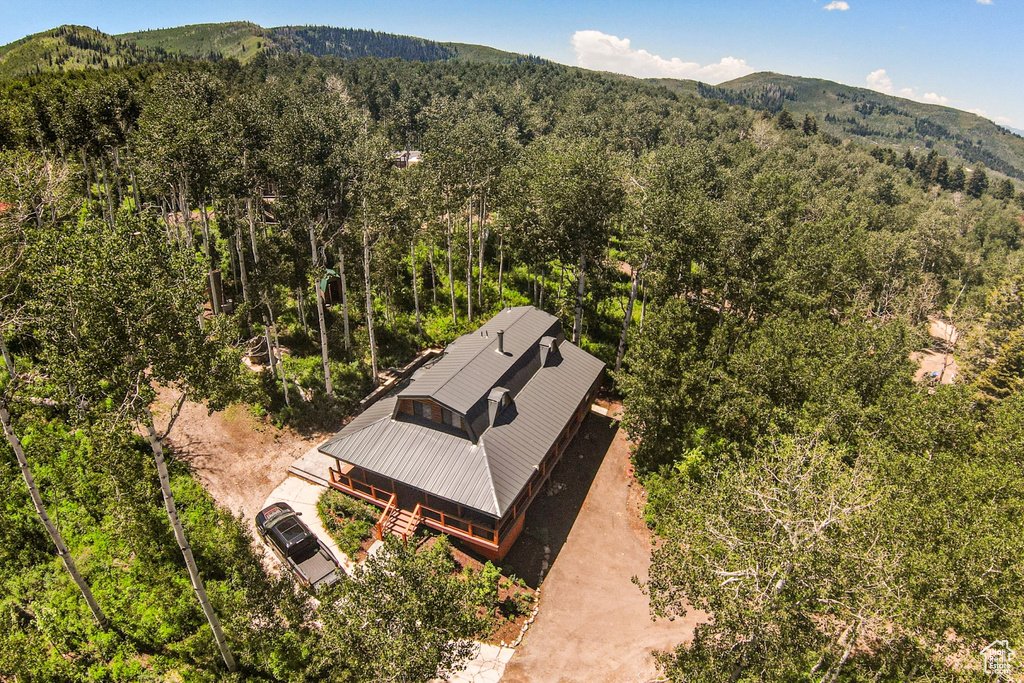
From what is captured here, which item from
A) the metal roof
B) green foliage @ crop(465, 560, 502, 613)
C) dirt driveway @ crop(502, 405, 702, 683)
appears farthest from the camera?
the metal roof

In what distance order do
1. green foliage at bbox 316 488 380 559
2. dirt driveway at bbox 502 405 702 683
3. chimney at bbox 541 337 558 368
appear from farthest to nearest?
chimney at bbox 541 337 558 368 < green foliage at bbox 316 488 380 559 < dirt driveway at bbox 502 405 702 683

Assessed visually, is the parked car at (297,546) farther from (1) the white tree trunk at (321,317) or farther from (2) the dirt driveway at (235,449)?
(1) the white tree trunk at (321,317)

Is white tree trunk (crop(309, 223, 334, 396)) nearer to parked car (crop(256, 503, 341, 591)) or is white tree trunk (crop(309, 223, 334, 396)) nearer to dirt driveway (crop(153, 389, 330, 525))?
dirt driveway (crop(153, 389, 330, 525))

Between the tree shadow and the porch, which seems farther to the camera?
the tree shadow

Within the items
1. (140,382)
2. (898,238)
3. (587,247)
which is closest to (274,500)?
(140,382)

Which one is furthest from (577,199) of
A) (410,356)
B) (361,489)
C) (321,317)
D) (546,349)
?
(361,489)

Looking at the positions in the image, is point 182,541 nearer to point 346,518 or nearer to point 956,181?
point 346,518

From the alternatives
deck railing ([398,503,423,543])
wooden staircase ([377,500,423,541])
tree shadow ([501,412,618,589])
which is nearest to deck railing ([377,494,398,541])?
wooden staircase ([377,500,423,541])
